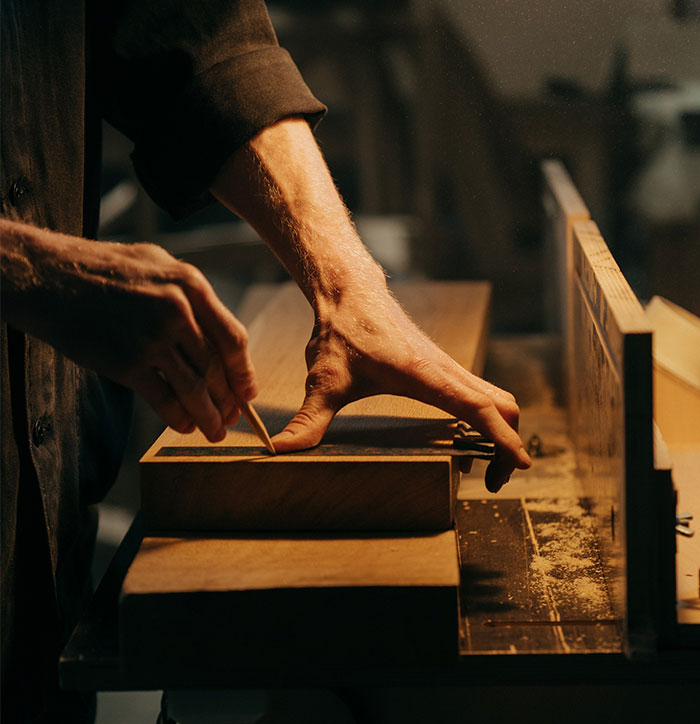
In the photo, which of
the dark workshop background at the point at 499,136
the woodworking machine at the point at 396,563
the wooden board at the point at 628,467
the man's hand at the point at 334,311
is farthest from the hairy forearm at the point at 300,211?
the dark workshop background at the point at 499,136

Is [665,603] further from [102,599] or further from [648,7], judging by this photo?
[648,7]

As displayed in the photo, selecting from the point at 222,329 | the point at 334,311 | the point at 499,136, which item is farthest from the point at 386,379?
the point at 499,136

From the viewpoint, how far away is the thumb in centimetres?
71

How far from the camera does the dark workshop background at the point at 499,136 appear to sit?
113cm

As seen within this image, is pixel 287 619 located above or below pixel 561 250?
below

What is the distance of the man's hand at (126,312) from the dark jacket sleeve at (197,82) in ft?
0.92

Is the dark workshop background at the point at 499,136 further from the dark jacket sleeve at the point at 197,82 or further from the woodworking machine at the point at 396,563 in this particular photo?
the dark jacket sleeve at the point at 197,82

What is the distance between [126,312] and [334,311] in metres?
0.24

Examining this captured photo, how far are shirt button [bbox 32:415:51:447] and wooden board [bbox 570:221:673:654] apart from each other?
489 mm

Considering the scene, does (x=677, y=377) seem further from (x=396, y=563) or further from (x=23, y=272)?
(x=23, y=272)

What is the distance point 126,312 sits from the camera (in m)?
0.61

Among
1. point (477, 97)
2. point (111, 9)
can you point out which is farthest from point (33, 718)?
point (477, 97)

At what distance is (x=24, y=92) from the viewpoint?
85 centimetres

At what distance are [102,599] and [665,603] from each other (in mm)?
419
